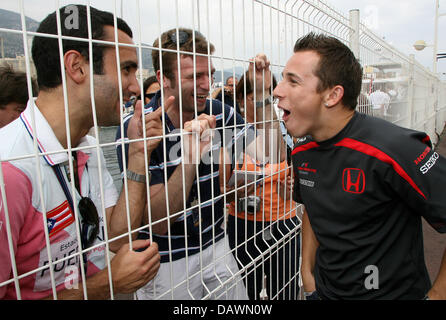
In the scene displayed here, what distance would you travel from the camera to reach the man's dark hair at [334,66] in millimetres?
1603

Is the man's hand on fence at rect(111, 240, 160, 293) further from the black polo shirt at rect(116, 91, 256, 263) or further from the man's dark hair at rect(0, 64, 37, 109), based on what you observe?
the man's dark hair at rect(0, 64, 37, 109)

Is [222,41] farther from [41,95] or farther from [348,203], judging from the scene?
[348,203]

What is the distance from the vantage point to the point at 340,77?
1.62m

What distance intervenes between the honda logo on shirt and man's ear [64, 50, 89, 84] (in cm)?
129

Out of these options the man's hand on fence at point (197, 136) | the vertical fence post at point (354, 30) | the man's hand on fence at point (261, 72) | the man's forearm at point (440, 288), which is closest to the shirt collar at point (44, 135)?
the man's hand on fence at point (197, 136)

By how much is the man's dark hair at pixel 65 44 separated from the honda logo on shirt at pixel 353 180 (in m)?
1.22

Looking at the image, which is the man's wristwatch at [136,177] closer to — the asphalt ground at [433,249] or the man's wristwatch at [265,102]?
the man's wristwatch at [265,102]

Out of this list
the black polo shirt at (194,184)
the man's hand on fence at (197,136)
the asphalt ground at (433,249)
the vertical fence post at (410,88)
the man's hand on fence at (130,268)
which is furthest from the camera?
the vertical fence post at (410,88)

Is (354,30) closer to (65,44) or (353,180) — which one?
(353,180)

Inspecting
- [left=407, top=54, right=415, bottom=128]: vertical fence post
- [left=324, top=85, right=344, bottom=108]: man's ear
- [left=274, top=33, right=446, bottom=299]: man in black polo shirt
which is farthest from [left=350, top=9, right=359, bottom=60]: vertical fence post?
[left=407, top=54, right=415, bottom=128]: vertical fence post

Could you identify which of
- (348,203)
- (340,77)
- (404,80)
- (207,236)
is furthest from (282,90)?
(404,80)

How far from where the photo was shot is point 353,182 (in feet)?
5.01

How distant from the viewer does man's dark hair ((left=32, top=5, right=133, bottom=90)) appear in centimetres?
98

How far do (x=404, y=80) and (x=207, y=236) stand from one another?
6613 mm
